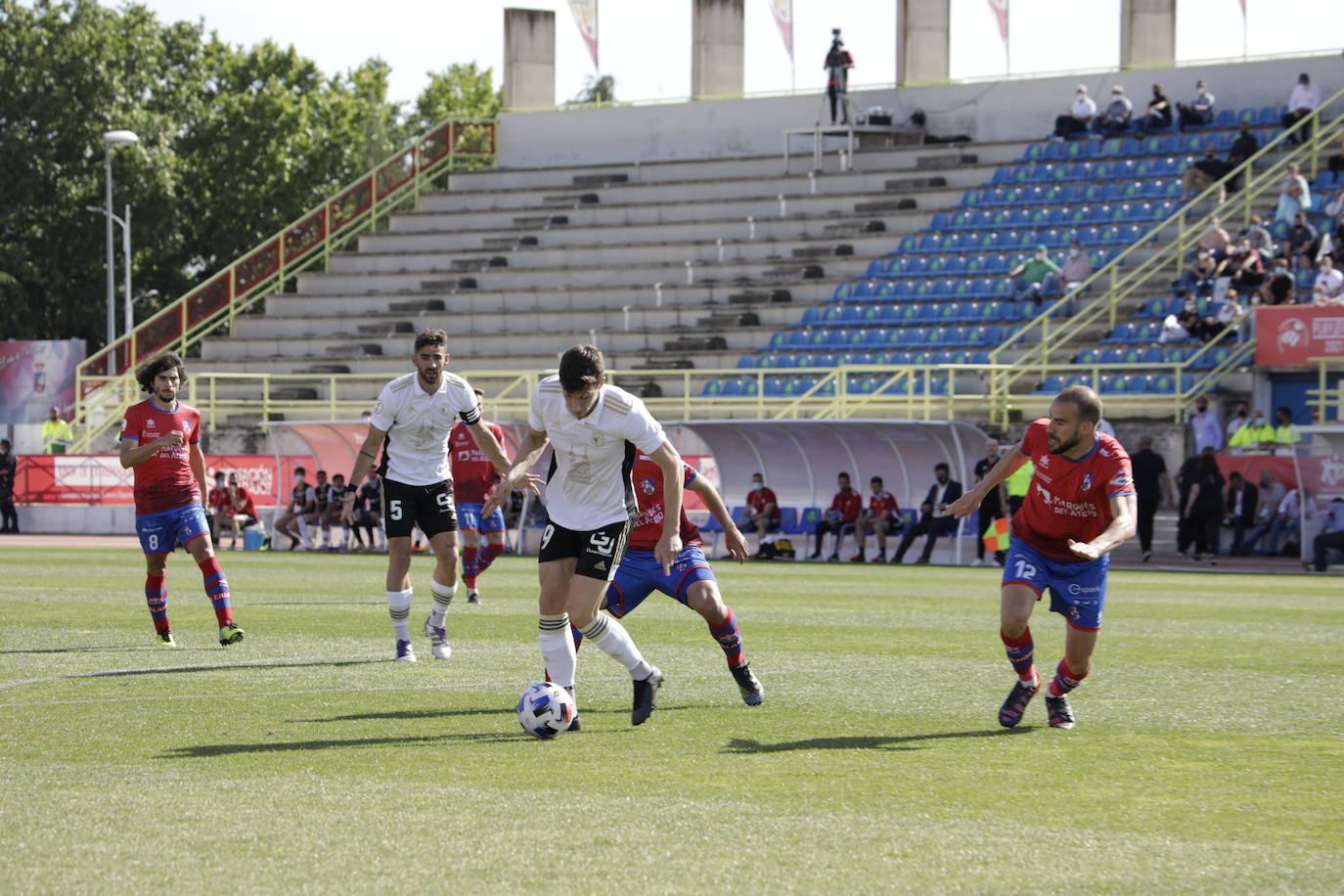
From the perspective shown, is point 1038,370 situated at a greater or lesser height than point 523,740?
greater

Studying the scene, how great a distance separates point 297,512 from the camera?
99.5ft

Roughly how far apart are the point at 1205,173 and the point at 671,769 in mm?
31624

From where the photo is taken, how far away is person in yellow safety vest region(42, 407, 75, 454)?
124 feet

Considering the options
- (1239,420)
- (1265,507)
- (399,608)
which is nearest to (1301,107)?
(1239,420)

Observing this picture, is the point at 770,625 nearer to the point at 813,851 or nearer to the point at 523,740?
the point at 523,740

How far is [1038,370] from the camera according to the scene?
1265 inches

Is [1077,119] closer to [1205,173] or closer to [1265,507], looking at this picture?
[1205,173]

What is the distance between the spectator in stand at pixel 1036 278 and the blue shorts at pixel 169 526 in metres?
25.1

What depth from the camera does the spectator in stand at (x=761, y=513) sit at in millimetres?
27750

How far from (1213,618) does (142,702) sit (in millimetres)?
10307

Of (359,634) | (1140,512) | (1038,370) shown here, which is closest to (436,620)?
(359,634)

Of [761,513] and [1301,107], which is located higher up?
[1301,107]

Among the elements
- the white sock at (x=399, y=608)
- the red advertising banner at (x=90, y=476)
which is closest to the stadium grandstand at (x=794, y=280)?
the red advertising banner at (x=90, y=476)

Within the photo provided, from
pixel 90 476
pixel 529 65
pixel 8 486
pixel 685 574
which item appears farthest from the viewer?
pixel 529 65
